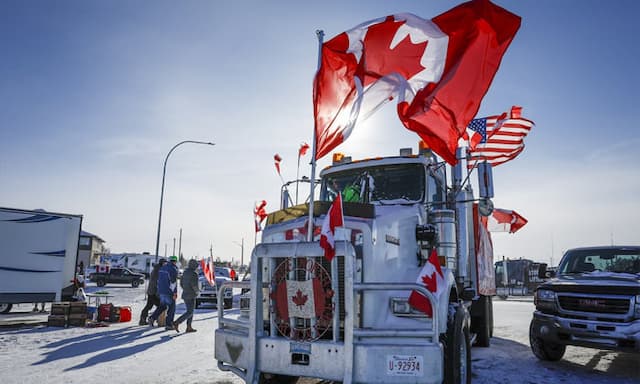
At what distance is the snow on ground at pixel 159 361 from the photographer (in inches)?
250

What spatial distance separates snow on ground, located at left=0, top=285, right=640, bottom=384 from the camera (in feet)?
20.8

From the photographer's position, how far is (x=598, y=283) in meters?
7.02

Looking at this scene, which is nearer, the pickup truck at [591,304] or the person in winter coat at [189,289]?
the pickup truck at [591,304]

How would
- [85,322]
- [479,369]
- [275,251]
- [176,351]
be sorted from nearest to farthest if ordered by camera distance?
[275,251] < [479,369] < [176,351] < [85,322]

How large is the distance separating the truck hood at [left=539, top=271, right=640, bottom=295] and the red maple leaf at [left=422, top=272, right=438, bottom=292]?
3.82m

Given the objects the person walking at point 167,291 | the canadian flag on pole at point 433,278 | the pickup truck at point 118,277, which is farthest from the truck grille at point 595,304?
the pickup truck at point 118,277

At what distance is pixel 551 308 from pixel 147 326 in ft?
32.3

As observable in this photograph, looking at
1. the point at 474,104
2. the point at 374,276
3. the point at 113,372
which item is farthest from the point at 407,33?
the point at 113,372

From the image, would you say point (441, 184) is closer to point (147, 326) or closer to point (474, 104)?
point (474, 104)

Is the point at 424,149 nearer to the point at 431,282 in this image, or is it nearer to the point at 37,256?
the point at 431,282

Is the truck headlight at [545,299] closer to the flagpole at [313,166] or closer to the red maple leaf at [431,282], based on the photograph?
the red maple leaf at [431,282]

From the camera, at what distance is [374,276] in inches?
182

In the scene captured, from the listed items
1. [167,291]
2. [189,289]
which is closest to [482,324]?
[189,289]

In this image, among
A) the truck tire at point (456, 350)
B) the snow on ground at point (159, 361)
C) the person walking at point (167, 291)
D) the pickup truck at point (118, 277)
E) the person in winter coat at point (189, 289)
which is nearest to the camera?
the truck tire at point (456, 350)
